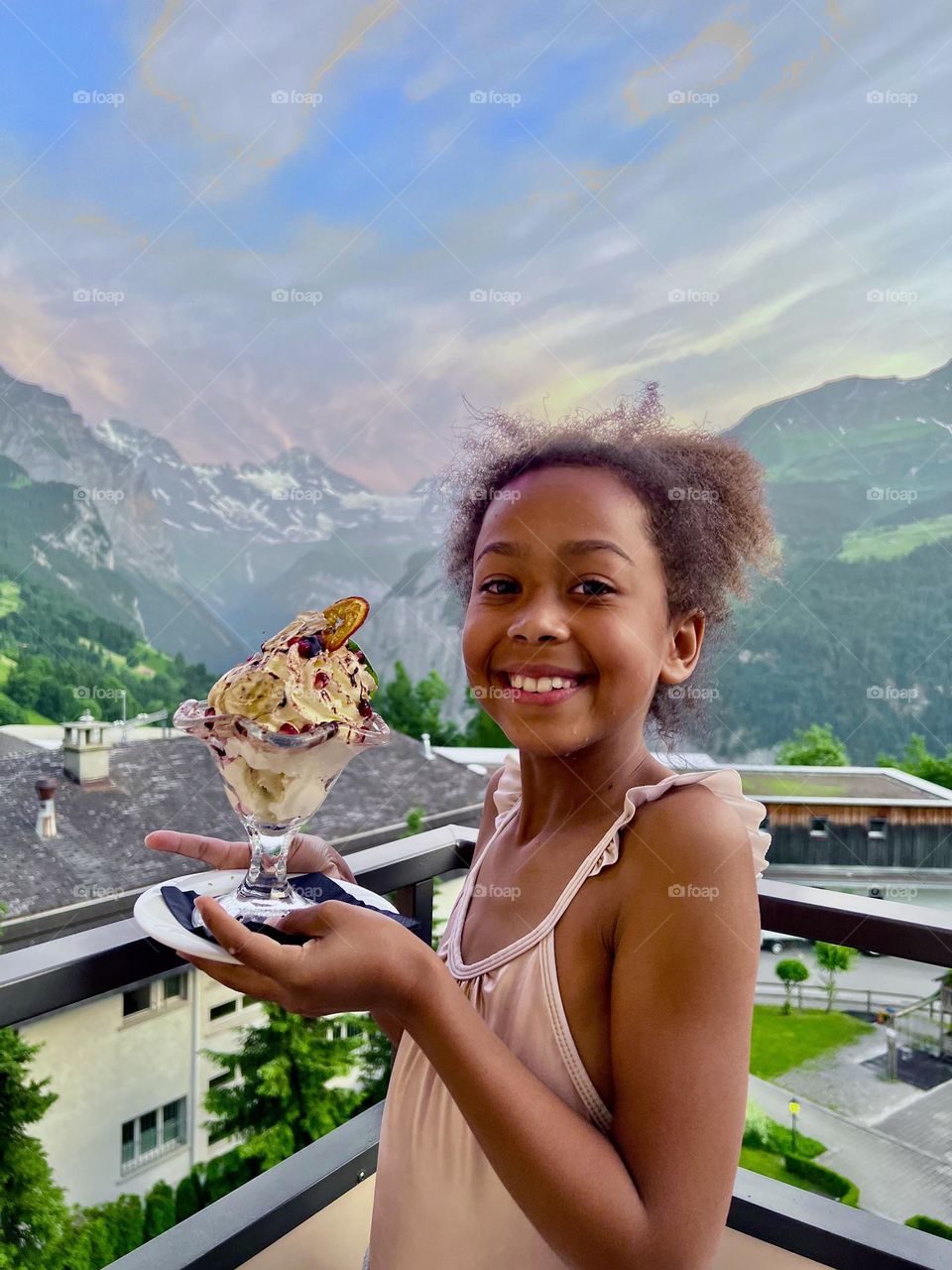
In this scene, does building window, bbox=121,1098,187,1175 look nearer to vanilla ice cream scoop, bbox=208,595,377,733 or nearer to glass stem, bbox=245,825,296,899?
glass stem, bbox=245,825,296,899

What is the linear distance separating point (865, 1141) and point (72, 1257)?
4116 mm

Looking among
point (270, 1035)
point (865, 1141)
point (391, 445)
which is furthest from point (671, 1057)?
point (391, 445)

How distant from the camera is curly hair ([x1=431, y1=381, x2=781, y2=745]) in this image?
71cm

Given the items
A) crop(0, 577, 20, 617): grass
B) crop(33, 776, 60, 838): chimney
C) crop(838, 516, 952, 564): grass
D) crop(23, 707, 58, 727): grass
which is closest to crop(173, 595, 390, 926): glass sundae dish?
crop(33, 776, 60, 838): chimney

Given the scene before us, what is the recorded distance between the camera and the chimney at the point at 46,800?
248 inches

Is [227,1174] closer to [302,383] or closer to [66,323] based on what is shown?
[302,383]

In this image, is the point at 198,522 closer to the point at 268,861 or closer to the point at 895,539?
the point at 895,539

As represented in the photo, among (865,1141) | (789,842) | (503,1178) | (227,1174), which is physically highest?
(503,1178)

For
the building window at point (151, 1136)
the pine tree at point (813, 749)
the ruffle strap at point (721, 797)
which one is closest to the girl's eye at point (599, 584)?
the ruffle strap at point (721, 797)

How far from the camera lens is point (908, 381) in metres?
9.23

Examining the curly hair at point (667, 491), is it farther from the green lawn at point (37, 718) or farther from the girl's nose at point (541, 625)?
the green lawn at point (37, 718)

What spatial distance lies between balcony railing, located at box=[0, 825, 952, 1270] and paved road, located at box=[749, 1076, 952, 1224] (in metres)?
3.37

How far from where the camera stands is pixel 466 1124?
0.63m

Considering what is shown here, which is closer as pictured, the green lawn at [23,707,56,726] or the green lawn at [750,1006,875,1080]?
the green lawn at [750,1006,875,1080]
